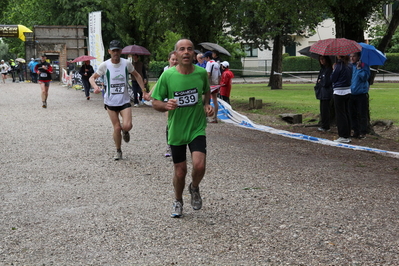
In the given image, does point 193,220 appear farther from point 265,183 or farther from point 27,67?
point 27,67

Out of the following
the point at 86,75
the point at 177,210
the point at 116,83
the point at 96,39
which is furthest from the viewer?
the point at 96,39

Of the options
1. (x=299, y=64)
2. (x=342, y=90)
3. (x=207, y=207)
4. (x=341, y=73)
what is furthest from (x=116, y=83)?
(x=299, y=64)

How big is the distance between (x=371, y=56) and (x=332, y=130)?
2.63m

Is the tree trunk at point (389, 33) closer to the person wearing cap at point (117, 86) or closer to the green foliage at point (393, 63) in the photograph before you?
the person wearing cap at point (117, 86)

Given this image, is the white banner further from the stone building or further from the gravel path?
the stone building

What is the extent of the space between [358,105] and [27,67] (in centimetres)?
4096

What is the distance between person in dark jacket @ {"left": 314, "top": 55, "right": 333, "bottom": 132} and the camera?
1423cm

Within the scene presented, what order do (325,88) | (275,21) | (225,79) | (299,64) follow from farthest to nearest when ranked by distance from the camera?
(299,64)
(275,21)
(225,79)
(325,88)

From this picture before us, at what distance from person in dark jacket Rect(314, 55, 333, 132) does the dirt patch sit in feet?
1.36

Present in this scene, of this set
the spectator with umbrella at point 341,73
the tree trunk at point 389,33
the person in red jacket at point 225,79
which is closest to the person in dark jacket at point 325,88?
the spectator with umbrella at point 341,73

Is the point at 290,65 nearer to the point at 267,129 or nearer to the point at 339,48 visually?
the point at 267,129

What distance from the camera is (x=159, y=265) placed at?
16.3 ft

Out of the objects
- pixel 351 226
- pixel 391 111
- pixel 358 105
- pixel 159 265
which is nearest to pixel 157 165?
pixel 351 226

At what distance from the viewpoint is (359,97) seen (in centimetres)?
1401
